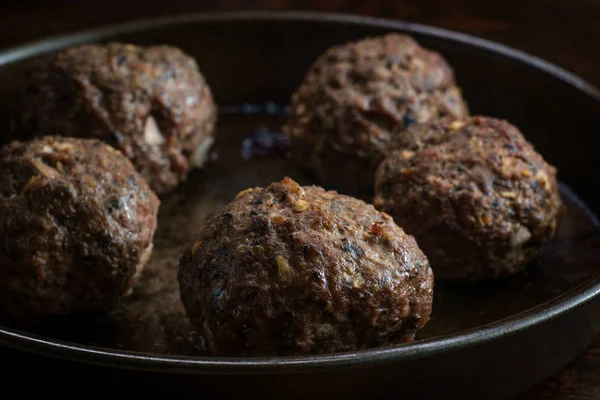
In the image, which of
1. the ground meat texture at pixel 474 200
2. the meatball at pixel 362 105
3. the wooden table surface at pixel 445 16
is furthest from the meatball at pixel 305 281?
the wooden table surface at pixel 445 16

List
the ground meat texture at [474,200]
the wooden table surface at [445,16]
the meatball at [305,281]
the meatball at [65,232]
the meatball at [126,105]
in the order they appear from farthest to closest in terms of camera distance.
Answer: the wooden table surface at [445,16]
the meatball at [126,105]
the ground meat texture at [474,200]
the meatball at [65,232]
the meatball at [305,281]

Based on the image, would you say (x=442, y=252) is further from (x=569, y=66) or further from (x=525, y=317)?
(x=569, y=66)

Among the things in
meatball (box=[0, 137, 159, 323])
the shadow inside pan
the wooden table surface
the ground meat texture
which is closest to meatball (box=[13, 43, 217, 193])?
the shadow inside pan

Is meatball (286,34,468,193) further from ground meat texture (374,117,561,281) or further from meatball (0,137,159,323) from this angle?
meatball (0,137,159,323)

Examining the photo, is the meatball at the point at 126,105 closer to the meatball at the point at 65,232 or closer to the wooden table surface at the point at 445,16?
the meatball at the point at 65,232

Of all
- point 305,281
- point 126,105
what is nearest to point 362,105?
point 126,105

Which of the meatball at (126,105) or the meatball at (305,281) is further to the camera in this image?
the meatball at (126,105)
